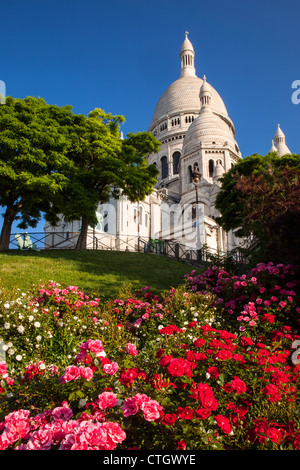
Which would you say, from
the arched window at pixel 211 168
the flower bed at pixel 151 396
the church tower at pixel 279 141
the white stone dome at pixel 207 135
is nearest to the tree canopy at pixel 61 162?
the flower bed at pixel 151 396

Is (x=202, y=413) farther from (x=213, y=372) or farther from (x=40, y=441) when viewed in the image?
(x=40, y=441)

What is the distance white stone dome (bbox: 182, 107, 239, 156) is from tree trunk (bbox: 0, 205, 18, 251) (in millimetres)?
35122

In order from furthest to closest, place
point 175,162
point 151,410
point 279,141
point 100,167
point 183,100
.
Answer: point 279,141
point 183,100
point 175,162
point 100,167
point 151,410

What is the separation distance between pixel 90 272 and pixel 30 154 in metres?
8.03

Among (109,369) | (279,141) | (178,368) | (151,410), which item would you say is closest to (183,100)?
(279,141)

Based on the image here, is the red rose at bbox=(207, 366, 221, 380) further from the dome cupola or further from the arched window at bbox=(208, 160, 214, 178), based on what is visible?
the dome cupola

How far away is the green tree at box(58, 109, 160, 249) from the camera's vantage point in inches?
727

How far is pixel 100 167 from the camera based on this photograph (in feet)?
64.6

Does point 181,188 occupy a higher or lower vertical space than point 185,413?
higher

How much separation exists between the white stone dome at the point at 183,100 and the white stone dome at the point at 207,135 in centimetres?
1242

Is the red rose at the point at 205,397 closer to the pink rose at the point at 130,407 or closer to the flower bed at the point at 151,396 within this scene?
the flower bed at the point at 151,396

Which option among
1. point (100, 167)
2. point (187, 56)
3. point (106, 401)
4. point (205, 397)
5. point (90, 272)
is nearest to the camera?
point (106, 401)

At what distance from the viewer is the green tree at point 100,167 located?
18469 millimetres

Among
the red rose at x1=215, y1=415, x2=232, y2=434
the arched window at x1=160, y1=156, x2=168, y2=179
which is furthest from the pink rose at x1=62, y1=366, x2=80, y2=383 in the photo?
the arched window at x1=160, y1=156, x2=168, y2=179
